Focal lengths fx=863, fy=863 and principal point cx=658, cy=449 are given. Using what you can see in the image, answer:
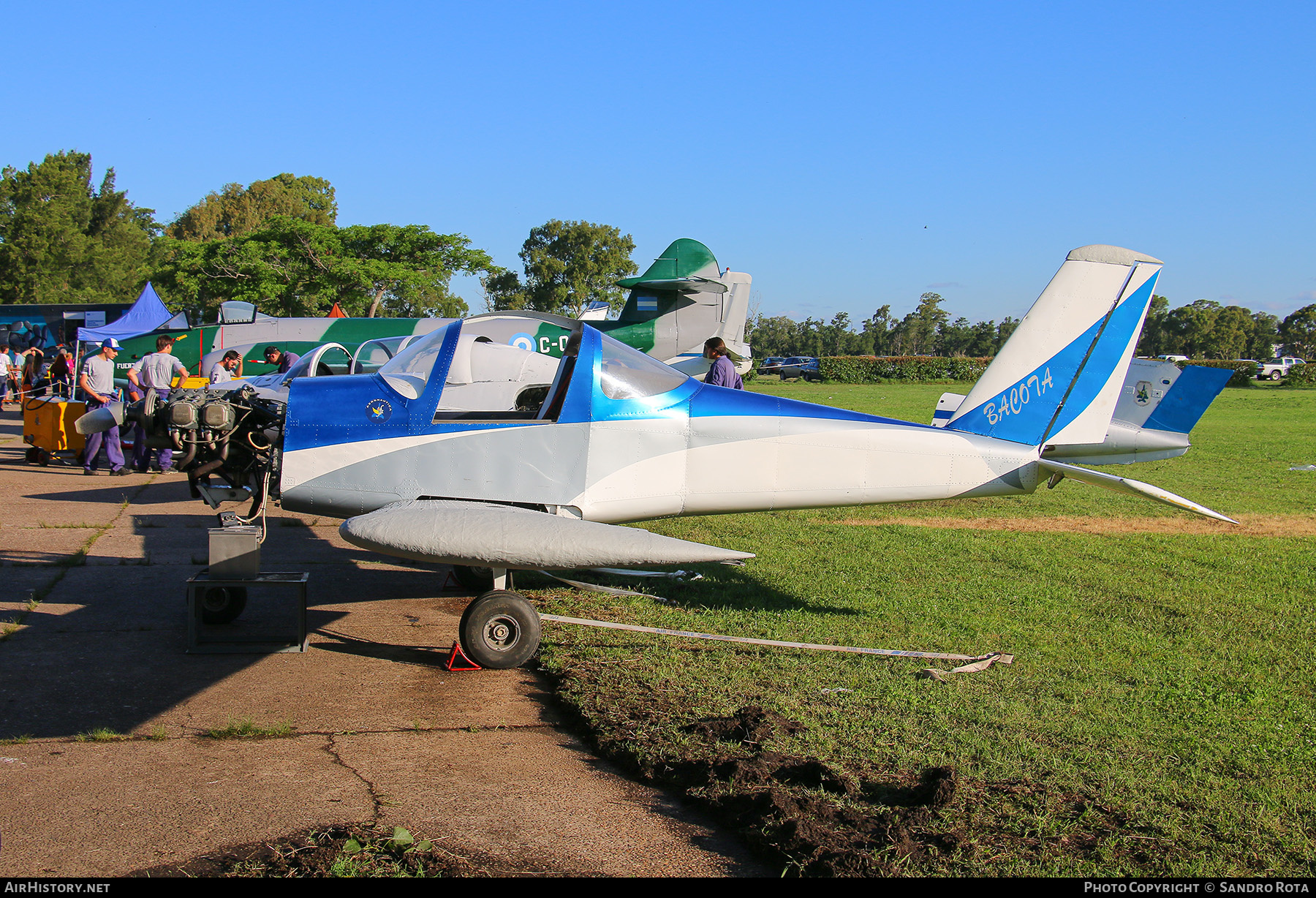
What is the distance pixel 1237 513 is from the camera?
36.4 ft

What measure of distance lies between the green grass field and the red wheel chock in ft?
1.51

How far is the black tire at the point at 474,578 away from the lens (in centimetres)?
707

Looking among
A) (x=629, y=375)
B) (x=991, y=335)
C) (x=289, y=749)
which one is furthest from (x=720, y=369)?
(x=991, y=335)

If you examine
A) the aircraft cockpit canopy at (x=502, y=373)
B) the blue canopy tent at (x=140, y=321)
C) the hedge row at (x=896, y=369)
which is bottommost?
the aircraft cockpit canopy at (x=502, y=373)

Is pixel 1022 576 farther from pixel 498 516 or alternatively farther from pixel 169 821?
pixel 169 821

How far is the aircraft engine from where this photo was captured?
5656mm

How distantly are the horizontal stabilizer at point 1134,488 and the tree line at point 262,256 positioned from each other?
127 ft

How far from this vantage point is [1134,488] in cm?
559

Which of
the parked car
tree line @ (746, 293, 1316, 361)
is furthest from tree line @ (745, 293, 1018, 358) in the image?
the parked car

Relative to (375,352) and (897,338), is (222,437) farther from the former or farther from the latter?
(897,338)

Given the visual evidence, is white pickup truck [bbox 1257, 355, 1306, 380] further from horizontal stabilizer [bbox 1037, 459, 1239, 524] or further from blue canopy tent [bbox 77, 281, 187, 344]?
horizontal stabilizer [bbox 1037, 459, 1239, 524]

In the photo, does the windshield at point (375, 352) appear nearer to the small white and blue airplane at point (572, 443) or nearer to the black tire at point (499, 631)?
the small white and blue airplane at point (572, 443)

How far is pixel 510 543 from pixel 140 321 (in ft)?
69.8

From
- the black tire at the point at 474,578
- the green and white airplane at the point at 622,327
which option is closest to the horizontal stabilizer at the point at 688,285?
the green and white airplane at the point at 622,327
